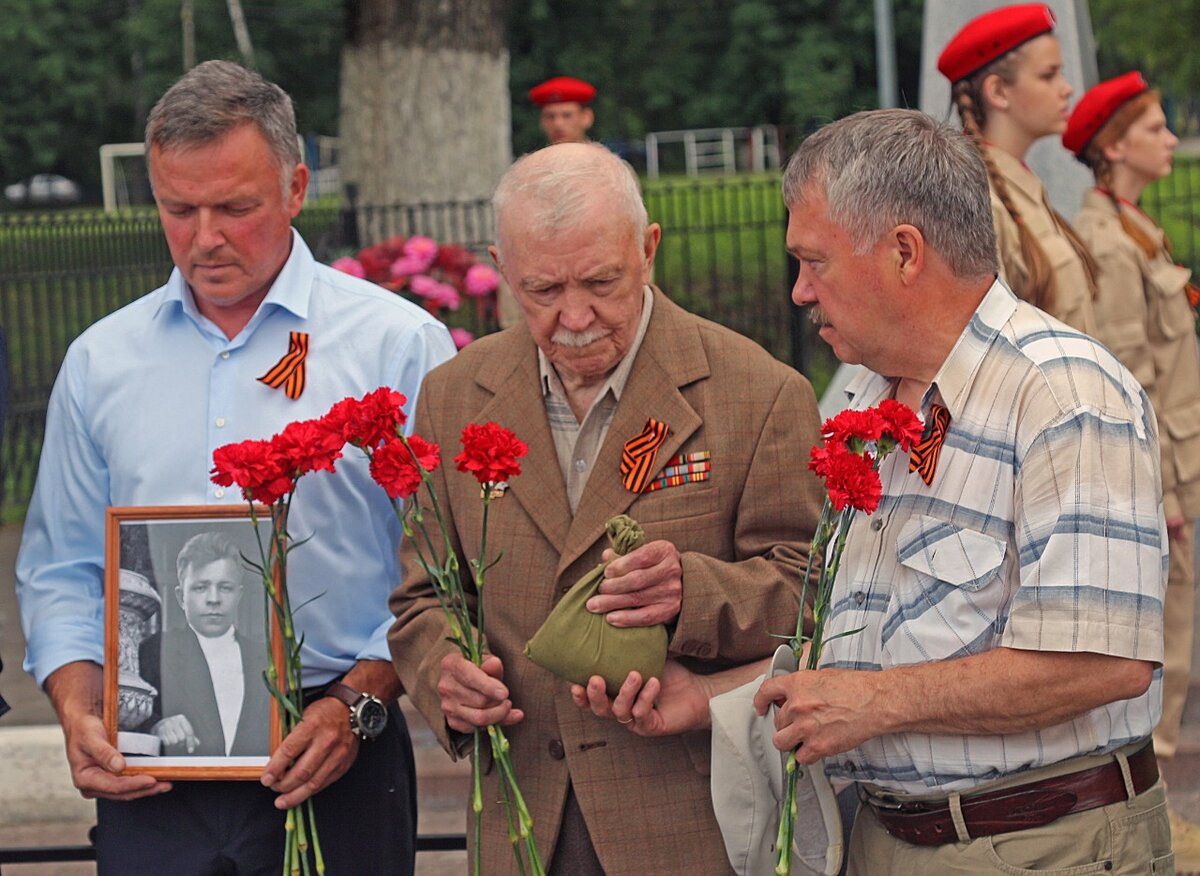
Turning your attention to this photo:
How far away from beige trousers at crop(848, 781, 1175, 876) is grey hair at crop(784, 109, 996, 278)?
0.78m

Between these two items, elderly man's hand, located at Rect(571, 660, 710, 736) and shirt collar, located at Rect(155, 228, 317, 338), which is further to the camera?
shirt collar, located at Rect(155, 228, 317, 338)

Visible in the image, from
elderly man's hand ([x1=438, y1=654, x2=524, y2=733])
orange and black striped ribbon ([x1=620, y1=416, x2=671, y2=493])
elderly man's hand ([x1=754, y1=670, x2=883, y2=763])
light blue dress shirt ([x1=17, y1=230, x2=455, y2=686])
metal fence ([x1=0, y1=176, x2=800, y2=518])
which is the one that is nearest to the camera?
elderly man's hand ([x1=754, y1=670, x2=883, y2=763])

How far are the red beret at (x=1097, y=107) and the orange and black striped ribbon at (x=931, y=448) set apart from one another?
339 centimetres

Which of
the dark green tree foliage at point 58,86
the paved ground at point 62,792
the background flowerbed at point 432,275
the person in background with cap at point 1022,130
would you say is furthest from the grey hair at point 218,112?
the dark green tree foliage at point 58,86

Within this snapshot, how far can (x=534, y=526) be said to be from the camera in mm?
2842

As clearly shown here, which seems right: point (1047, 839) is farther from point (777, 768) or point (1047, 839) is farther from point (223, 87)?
point (223, 87)

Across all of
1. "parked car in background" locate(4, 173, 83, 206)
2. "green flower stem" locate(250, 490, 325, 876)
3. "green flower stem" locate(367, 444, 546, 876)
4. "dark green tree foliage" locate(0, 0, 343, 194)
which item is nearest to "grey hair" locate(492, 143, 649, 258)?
"green flower stem" locate(367, 444, 546, 876)

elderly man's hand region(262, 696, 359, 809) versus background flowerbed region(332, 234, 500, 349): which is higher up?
background flowerbed region(332, 234, 500, 349)

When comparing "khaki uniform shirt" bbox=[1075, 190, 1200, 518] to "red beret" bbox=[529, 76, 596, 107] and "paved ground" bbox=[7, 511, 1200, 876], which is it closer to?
"paved ground" bbox=[7, 511, 1200, 876]

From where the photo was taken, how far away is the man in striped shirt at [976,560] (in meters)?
2.27

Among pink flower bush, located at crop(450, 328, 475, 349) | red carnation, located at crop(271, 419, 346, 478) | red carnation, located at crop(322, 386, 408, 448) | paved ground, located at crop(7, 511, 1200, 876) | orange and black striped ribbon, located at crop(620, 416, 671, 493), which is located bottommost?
paved ground, located at crop(7, 511, 1200, 876)

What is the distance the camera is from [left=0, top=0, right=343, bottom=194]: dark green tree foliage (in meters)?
48.0

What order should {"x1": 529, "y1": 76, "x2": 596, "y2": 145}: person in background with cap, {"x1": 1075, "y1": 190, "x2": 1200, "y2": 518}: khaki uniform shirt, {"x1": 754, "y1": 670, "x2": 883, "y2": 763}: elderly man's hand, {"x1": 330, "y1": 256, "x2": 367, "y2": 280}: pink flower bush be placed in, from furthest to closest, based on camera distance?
{"x1": 529, "y1": 76, "x2": 596, "y2": 145}: person in background with cap < {"x1": 330, "y1": 256, "x2": 367, "y2": 280}: pink flower bush < {"x1": 1075, "y1": 190, "x2": 1200, "y2": 518}: khaki uniform shirt < {"x1": 754, "y1": 670, "x2": 883, "y2": 763}: elderly man's hand

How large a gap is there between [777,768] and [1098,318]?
2877 mm
